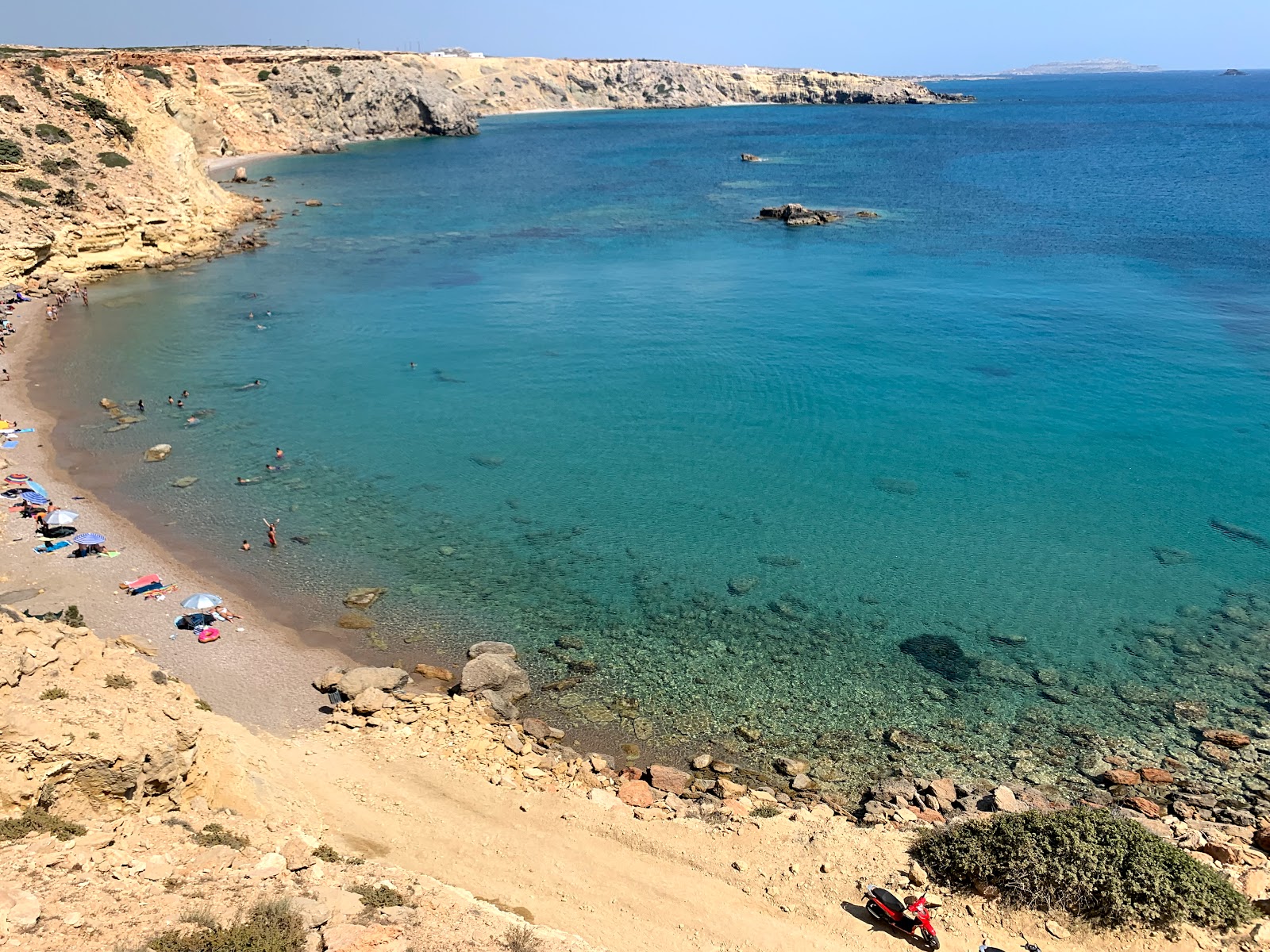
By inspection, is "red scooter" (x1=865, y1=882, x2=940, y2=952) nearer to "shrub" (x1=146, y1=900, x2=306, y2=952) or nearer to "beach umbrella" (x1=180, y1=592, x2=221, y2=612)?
"shrub" (x1=146, y1=900, x2=306, y2=952)

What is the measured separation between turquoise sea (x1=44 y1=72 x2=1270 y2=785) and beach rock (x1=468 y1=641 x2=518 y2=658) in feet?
2.50

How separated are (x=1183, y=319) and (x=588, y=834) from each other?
54.6m

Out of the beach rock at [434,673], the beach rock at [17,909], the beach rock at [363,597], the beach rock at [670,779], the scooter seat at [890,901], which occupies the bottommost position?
the beach rock at [670,779]

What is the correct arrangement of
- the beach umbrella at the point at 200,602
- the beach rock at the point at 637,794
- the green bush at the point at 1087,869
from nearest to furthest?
the green bush at the point at 1087,869, the beach rock at the point at 637,794, the beach umbrella at the point at 200,602

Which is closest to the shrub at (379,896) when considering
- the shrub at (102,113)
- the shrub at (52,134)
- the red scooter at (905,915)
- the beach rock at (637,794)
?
the beach rock at (637,794)

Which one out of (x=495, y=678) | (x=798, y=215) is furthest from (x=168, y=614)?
(x=798, y=215)

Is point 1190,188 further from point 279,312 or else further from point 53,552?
point 53,552

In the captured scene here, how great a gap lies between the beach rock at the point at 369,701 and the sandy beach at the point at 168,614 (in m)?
1.13

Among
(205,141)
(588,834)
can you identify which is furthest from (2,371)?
(205,141)

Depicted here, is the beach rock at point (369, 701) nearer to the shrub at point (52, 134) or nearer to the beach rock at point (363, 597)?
the beach rock at point (363, 597)

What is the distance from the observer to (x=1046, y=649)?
2658 cm

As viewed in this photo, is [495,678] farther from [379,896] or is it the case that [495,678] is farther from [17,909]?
[17,909]

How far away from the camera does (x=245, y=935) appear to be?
38.5 feet

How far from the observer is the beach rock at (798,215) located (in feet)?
282
